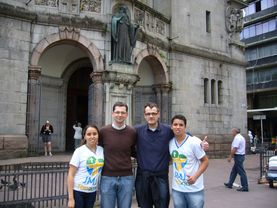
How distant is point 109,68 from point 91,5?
299cm

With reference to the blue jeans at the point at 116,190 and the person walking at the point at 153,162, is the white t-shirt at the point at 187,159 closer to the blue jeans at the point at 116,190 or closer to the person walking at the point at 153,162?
the person walking at the point at 153,162

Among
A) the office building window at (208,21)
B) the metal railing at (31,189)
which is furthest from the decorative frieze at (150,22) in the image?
the metal railing at (31,189)

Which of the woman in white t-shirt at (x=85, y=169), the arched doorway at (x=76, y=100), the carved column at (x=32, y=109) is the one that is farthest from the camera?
the arched doorway at (x=76, y=100)

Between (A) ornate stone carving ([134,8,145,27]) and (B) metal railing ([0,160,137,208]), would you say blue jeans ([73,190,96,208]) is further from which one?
(A) ornate stone carving ([134,8,145,27])

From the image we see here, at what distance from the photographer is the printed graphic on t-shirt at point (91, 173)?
164 inches

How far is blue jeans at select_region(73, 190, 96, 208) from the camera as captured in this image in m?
4.16

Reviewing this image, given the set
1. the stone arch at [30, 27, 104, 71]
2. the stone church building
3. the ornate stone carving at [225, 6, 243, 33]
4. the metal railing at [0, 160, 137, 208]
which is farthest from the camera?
the ornate stone carving at [225, 6, 243, 33]

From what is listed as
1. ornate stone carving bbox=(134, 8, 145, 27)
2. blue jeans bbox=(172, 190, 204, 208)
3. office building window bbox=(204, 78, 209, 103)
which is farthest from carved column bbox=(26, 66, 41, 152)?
office building window bbox=(204, 78, 209, 103)

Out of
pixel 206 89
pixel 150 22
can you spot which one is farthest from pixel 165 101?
pixel 150 22

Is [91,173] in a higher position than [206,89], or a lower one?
lower

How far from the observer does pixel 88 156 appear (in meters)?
4.18

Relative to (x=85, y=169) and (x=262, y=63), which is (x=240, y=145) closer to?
(x=85, y=169)

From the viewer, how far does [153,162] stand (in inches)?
168

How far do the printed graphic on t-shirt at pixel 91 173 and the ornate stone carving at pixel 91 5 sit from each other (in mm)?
11442
